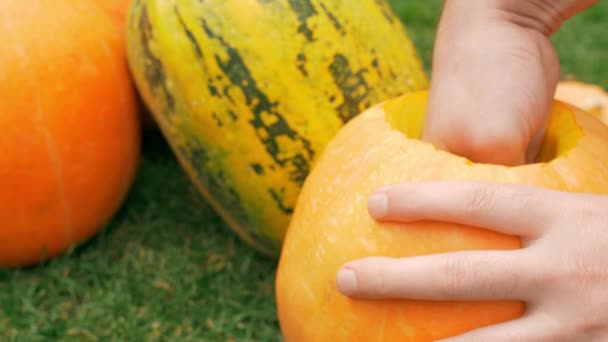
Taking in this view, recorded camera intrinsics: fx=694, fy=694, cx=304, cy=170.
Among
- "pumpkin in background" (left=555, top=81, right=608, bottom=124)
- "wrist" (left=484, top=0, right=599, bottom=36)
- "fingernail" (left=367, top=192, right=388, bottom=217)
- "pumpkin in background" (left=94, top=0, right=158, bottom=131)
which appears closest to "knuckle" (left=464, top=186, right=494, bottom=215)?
"fingernail" (left=367, top=192, right=388, bottom=217)

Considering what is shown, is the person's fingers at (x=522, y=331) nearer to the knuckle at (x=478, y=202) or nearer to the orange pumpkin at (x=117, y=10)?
the knuckle at (x=478, y=202)

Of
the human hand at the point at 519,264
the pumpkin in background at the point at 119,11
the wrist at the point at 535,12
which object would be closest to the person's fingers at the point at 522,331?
the human hand at the point at 519,264

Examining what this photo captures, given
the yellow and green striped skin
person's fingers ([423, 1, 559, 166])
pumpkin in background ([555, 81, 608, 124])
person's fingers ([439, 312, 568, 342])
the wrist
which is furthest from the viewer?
pumpkin in background ([555, 81, 608, 124])

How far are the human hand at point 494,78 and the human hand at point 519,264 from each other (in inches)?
5.7

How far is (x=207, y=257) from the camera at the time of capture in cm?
167

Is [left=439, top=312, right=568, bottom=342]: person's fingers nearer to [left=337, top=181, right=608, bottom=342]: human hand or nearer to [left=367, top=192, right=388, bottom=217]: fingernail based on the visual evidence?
[left=337, top=181, right=608, bottom=342]: human hand

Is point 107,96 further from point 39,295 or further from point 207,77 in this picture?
point 39,295

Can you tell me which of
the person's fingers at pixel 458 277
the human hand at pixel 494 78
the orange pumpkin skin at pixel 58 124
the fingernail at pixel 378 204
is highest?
the human hand at pixel 494 78

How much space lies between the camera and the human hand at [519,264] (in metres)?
0.88

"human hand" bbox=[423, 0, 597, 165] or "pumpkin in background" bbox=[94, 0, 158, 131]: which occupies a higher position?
"human hand" bbox=[423, 0, 597, 165]

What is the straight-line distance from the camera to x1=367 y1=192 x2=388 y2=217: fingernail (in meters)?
0.96

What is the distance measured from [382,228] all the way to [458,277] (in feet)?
0.47

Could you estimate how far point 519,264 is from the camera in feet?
2.89

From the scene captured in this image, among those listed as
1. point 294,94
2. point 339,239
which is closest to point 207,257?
point 294,94
